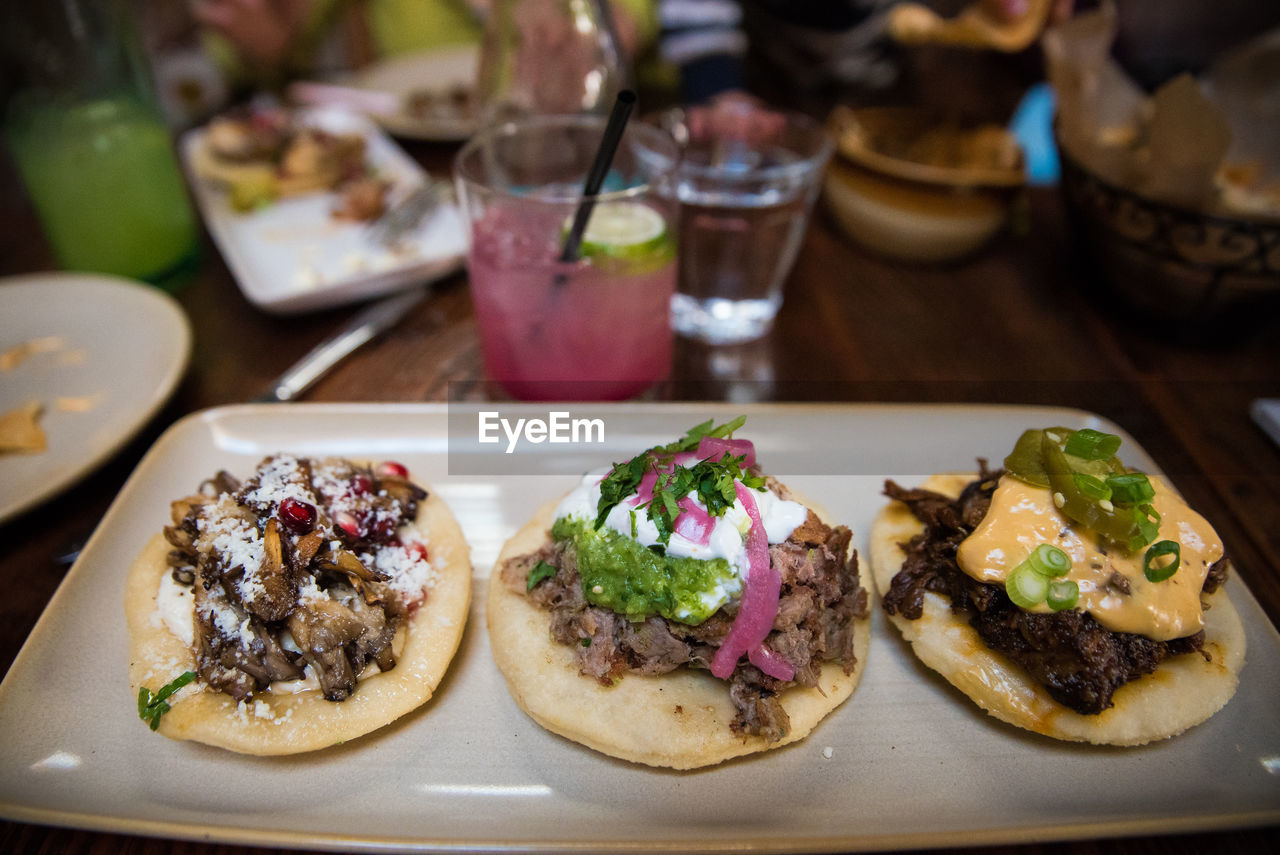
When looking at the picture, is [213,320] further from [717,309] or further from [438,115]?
[717,309]

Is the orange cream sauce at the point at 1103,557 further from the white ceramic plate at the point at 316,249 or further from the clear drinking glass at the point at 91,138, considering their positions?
the clear drinking glass at the point at 91,138

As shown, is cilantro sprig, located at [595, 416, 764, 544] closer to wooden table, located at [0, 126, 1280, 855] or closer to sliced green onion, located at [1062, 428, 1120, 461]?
sliced green onion, located at [1062, 428, 1120, 461]

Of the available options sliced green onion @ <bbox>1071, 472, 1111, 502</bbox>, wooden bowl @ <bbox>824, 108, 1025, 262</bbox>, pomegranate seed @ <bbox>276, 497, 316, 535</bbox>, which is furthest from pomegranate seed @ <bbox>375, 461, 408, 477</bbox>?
wooden bowl @ <bbox>824, 108, 1025, 262</bbox>

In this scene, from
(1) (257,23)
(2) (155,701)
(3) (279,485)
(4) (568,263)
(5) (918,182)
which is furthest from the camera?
(1) (257,23)

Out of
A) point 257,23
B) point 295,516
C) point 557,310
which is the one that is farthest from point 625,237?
point 257,23

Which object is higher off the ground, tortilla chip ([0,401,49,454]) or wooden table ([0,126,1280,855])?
tortilla chip ([0,401,49,454])

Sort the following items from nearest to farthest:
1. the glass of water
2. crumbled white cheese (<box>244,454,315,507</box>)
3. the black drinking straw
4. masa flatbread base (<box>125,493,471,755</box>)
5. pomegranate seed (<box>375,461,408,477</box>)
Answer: masa flatbread base (<box>125,493,471,755</box>), crumbled white cheese (<box>244,454,315,507</box>), the black drinking straw, pomegranate seed (<box>375,461,408,477</box>), the glass of water

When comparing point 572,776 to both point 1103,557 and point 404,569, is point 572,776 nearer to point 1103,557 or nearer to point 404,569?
point 404,569
